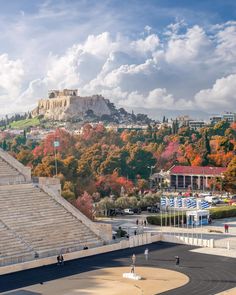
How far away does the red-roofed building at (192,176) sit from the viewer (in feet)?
353

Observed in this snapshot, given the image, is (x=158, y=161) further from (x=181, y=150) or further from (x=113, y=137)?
(x=113, y=137)

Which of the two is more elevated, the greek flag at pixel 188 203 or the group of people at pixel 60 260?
the greek flag at pixel 188 203

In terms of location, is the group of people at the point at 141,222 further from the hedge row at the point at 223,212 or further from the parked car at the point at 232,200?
the parked car at the point at 232,200

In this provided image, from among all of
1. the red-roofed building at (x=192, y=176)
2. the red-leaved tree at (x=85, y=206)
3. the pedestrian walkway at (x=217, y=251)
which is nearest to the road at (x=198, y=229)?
the pedestrian walkway at (x=217, y=251)

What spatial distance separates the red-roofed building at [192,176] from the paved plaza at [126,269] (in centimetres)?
6214


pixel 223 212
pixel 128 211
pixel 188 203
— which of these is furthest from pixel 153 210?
pixel 188 203

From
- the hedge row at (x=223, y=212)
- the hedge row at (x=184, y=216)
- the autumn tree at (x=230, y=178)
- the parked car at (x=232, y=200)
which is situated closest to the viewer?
the hedge row at (x=184, y=216)

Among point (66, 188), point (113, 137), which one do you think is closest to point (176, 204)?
point (66, 188)

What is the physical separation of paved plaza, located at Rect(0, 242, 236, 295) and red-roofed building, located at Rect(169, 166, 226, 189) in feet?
204

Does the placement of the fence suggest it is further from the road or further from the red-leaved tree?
the red-leaved tree

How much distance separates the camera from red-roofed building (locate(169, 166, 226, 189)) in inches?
4232

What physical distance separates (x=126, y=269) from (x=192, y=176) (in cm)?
7196

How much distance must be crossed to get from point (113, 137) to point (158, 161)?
24.8 meters

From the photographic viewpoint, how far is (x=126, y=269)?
133 feet
